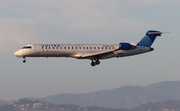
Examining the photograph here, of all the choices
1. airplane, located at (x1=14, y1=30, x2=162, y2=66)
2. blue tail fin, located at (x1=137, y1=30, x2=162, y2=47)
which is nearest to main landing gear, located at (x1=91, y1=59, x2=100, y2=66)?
airplane, located at (x1=14, y1=30, x2=162, y2=66)

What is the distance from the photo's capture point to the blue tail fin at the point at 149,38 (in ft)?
327

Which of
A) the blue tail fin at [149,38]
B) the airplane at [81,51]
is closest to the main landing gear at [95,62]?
the airplane at [81,51]

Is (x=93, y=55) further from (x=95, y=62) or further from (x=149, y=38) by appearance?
(x=149, y=38)

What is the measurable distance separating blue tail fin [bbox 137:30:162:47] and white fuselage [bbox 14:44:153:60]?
833 cm

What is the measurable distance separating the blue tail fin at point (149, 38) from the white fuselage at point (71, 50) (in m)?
8.33

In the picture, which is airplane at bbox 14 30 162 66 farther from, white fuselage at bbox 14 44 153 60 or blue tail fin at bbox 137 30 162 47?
blue tail fin at bbox 137 30 162 47

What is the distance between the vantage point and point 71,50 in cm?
8769

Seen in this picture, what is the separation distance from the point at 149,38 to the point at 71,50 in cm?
2239

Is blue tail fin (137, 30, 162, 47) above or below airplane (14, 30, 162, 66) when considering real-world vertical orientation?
above

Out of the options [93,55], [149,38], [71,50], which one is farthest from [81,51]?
[149,38]

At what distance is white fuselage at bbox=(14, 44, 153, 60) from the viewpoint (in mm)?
86375

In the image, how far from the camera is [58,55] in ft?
286

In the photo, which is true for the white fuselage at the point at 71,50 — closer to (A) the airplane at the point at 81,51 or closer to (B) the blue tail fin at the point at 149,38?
(A) the airplane at the point at 81,51

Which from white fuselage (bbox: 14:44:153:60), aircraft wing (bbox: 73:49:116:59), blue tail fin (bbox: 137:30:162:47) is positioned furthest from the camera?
blue tail fin (bbox: 137:30:162:47)
